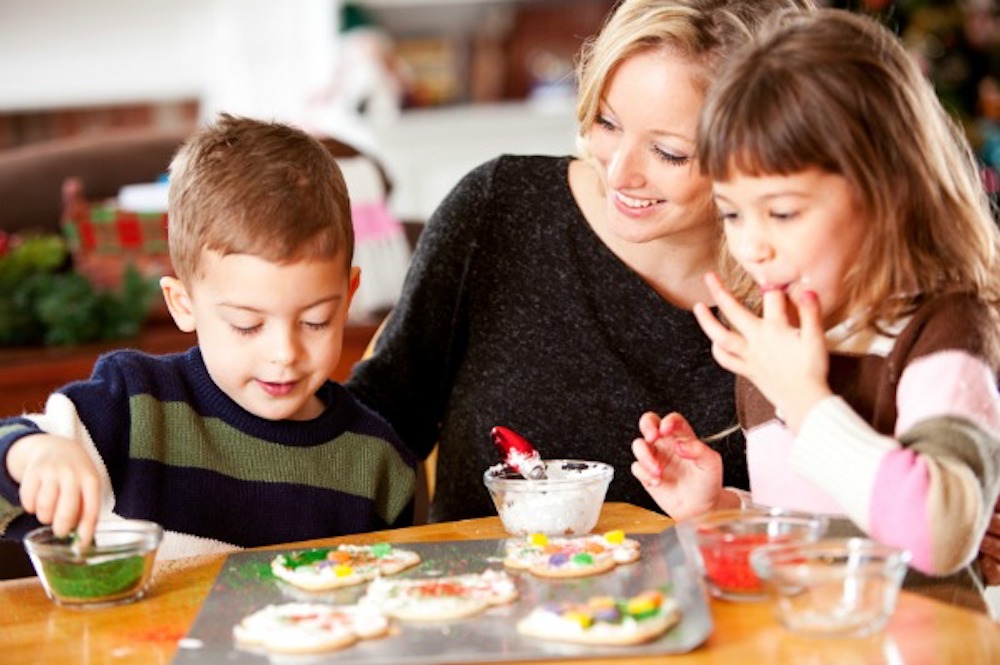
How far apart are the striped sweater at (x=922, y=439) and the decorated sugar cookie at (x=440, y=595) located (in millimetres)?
276

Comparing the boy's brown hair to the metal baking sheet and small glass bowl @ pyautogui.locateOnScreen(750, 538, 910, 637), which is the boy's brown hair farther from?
small glass bowl @ pyautogui.locateOnScreen(750, 538, 910, 637)

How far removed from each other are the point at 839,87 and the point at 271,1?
5570mm

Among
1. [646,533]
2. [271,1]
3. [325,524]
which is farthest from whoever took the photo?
[271,1]

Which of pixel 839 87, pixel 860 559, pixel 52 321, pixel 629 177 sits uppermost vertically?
pixel 839 87

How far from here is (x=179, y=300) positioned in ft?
5.43

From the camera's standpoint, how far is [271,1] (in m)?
6.64

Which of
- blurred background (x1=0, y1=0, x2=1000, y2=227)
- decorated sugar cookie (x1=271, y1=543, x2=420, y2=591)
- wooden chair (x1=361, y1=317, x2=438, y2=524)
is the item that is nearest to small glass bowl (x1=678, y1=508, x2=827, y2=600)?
decorated sugar cookie (x1=271, y1=543, x2=420, y2=591)

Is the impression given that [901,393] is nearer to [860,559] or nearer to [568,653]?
[860,559]

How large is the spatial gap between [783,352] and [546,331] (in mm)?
741

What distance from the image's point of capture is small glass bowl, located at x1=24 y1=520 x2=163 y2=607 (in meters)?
1.32

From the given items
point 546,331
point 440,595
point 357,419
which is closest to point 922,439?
point 440,595

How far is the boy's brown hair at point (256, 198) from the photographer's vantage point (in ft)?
5.10

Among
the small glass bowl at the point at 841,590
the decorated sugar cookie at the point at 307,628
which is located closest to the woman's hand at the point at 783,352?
the small glass bowl at the point at 841,590

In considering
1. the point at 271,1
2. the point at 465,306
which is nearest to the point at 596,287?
the point at 465,306
